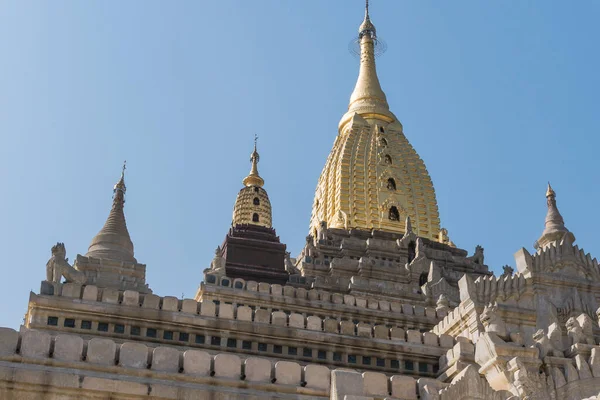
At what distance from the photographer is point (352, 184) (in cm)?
6525

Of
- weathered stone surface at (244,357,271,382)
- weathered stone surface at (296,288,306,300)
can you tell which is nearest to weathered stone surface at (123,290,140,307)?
weathered stone surface at (244,357,271,382)

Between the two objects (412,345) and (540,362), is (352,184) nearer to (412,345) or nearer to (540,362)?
(412,345)

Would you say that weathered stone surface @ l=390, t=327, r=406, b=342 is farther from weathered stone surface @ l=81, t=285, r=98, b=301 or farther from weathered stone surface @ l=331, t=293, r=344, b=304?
weathered stone surface @ l=81, t=285, r=98, b=301

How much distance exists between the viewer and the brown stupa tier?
50.3m

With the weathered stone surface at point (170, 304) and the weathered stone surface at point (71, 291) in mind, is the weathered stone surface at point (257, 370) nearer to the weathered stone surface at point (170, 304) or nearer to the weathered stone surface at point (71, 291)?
the weathered stone surface at point (170, 304)

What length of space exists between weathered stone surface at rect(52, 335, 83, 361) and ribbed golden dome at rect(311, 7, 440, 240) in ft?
137

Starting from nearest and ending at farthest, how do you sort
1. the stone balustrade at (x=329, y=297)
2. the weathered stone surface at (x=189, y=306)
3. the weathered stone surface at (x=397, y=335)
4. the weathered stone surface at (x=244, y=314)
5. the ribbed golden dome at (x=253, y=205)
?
the weathered stone surface at (x=189, y=306)
the weathered stone surface at (x=244, y=314)
the weathered stone surface at (x=397, y=335)
the stone balustrade at (x=329, y=297)
the ribbed golden dome at (x=253, y=205)

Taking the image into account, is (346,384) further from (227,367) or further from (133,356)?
(133,356)

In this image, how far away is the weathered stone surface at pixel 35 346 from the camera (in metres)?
21.4

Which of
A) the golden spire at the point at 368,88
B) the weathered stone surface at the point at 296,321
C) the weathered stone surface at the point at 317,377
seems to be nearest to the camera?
the weathered stone surface at the point at 317,377

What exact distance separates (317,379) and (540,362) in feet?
21.9

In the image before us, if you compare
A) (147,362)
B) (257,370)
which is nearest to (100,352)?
(147,362)

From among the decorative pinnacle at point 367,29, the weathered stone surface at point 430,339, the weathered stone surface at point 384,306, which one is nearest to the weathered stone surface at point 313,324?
the weathered stone surface at point 430,339

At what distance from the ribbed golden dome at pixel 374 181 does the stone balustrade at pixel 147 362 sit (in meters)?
40.6
